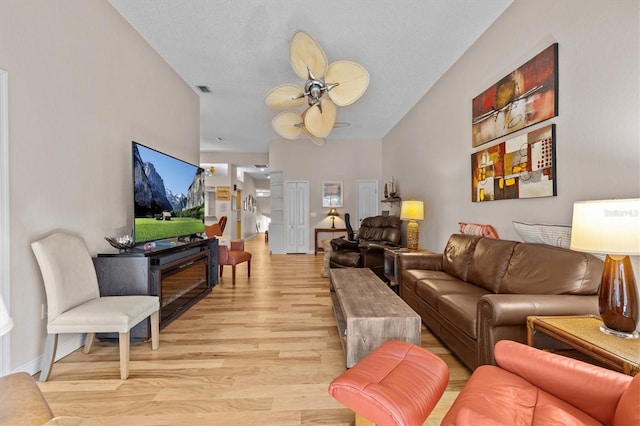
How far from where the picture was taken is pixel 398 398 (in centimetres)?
112

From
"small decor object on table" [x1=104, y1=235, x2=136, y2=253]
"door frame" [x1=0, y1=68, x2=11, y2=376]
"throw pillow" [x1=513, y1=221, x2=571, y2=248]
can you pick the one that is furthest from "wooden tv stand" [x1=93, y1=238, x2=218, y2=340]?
"throw pillow" [x1=513, y1=221, x2=571, y2=248]

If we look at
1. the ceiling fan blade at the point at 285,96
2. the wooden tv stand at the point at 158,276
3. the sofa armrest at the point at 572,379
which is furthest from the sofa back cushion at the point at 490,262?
the wooden tv stand at the point at 158,276

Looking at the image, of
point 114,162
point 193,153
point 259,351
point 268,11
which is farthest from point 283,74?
point 259,351

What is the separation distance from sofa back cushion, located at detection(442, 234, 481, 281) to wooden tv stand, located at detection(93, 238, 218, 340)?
2903 millimetres

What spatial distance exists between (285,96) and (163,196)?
1746 mm

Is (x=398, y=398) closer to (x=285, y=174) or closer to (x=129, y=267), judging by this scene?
(x=129, y=267)

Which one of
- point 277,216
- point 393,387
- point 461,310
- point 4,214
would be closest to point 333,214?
point 277,216

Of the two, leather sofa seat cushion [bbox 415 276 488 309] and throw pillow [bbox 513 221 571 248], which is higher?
throw pillow [bbox 513 221 571 248]

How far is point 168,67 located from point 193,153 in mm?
1254

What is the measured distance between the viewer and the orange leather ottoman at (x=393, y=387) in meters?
1.09

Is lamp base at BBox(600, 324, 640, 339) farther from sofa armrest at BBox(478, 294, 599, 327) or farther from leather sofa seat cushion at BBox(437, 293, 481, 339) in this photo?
leather sofa seat cushion at BBox(437, 293, 481, 339)

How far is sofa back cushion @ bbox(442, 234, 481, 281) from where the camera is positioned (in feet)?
9.11

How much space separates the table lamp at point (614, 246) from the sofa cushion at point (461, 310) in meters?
0.63

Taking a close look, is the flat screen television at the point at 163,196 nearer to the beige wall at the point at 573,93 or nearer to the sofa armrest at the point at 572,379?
the sofa armrest at the point at 572,379
